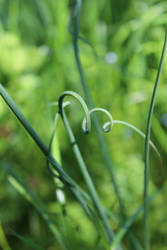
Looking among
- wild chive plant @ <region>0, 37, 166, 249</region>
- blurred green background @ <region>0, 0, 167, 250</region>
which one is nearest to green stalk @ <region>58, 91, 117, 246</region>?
wild chive plant @ <region>0, 37, 166, 249</region>

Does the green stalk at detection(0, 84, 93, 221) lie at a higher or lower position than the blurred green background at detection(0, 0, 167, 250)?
higher

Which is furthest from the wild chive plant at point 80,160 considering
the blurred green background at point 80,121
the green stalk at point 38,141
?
the blurred green background at point 80,121

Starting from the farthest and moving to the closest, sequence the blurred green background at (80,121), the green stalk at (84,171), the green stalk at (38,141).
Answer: the blurred green background at (80,121), the green stalk at (84,171), the green stalk at (38,141)

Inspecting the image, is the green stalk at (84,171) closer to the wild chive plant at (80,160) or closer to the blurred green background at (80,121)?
the wild chive plant at (80,160)

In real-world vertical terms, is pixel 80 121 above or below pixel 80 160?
below

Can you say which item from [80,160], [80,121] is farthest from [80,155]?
[80,121]

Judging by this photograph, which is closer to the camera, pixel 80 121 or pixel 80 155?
pixel 80 155

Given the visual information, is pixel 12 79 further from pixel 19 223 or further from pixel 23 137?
pixel 19 223

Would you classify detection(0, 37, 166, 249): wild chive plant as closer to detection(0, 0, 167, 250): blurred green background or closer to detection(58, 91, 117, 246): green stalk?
detection(58, 91, 117, 246): green stalk

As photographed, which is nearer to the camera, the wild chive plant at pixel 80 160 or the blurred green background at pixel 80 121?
the wild chive plant at pixel 80 160

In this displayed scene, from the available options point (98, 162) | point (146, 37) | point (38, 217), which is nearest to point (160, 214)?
point (98, 162)

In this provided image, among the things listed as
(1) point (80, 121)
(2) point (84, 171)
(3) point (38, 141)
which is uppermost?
(3) point (38, 141)

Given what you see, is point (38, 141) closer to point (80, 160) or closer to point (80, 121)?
point (80, 160)
